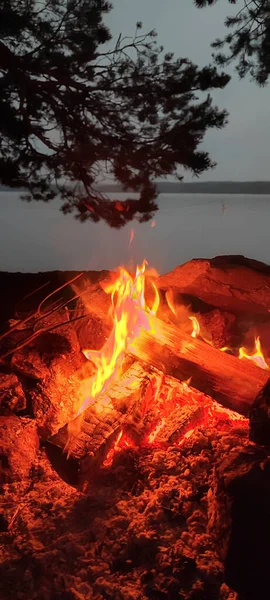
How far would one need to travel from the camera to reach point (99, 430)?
8.64ft

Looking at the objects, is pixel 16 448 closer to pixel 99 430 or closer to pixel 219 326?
pixel 99 430

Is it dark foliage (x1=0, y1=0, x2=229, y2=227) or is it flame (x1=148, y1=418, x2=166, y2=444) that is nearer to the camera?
flame (x1=148, y1=418, x2=166, y2=444)

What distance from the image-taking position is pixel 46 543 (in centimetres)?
222

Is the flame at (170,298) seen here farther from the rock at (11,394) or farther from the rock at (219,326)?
the rock at (11,394)

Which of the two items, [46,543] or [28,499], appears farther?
[28,499]

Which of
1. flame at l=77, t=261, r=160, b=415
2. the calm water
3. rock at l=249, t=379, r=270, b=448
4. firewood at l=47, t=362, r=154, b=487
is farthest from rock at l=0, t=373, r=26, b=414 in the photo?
the calm water

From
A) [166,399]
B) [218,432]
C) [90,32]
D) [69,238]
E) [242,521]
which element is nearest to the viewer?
[242,521]

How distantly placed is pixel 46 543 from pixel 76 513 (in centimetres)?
22

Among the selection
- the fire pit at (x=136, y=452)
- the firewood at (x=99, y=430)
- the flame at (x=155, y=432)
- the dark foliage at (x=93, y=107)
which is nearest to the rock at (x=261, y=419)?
the fire pit at (x=136, y=452)

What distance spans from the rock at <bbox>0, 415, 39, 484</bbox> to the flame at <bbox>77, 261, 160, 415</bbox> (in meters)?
0.35

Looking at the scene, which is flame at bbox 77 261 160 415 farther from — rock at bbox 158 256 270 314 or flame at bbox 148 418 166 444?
rock at bbox 158 256 270 314

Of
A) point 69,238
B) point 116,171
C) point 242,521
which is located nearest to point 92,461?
point 242,521

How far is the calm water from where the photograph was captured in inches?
380

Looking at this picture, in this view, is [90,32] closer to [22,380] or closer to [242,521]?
[22,380]
